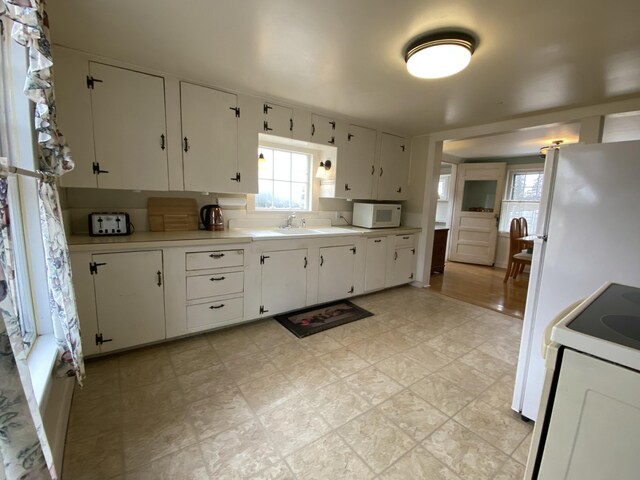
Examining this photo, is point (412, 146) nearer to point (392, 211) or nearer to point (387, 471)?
point (392, 211)

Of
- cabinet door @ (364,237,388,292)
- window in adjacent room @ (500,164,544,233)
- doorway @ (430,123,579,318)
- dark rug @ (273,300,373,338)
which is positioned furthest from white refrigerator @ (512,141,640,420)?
window in adjacent room @ (500,164,544,233)

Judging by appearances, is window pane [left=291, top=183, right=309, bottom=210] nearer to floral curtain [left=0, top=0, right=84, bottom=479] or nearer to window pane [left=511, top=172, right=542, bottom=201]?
floral curtain [left=0, top=0, right=84, bottom=479]

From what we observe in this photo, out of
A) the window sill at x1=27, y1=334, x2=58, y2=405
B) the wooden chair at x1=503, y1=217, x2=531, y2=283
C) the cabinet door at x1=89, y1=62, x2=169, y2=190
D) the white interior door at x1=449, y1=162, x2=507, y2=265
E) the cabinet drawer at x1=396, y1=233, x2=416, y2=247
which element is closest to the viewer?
the window sill at x1=27, y1=334, x2=58, y2=405

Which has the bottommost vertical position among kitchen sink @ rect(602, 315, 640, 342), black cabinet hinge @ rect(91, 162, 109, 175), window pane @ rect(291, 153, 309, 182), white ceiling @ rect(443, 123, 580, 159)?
kitchen sink @ rect(602, 315, 640, 342)

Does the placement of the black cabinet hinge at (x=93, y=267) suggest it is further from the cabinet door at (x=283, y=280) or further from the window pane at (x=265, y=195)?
the window pane at (x=265, y=195)

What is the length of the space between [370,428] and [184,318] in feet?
5.49

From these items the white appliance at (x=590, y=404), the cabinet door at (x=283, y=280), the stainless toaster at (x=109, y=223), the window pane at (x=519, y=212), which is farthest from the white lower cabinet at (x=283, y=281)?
the window pane at (x=519, y=212)

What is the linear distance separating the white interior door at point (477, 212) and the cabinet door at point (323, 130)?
3880 mm

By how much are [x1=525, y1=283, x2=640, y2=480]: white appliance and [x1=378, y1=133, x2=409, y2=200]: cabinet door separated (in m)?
3.35

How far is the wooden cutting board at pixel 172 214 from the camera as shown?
263 centimetres

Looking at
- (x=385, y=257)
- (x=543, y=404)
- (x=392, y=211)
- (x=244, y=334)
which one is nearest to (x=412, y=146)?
(x=392, y=211)

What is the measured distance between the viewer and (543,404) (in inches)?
29.2

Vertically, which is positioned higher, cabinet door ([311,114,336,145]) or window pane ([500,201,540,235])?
cabinet door ([311,114,336,145])

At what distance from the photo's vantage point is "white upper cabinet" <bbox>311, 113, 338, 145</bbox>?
3168 mm
